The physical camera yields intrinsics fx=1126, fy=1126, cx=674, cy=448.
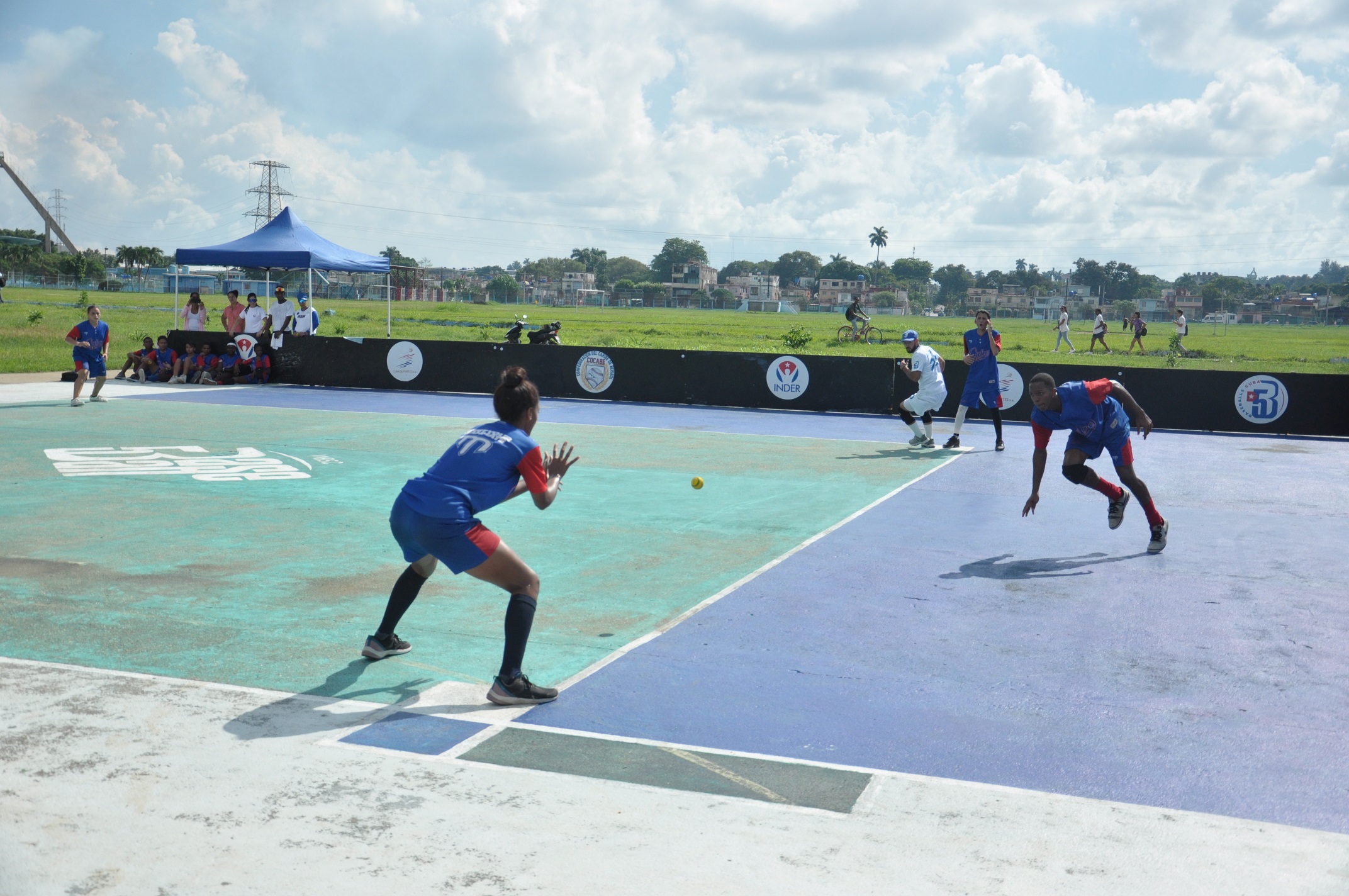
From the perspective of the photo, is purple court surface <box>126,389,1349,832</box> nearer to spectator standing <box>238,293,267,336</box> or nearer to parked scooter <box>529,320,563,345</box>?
parked scooter <box>529,320,563,345</box>

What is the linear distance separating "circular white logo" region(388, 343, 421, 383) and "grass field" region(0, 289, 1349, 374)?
881 cm

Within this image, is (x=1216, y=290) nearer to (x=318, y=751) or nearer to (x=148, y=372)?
(x=148, y=372)

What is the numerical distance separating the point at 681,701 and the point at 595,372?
20099 millimetres

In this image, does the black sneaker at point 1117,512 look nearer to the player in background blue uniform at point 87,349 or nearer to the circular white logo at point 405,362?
the player in background blue uniform at point 87,349

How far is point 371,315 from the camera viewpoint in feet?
251

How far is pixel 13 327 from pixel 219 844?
4580 cm

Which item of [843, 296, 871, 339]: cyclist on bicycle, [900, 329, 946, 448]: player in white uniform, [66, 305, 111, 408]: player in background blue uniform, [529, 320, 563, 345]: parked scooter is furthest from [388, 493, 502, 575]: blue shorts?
[843, 296, 871, 339]: cyclist on bicycle

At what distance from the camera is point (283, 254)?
28.1 metres

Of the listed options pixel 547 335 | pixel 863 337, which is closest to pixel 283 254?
pixel 547 335

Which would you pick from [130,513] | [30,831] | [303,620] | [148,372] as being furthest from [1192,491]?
[148,372]

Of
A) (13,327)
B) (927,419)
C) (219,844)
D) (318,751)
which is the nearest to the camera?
(219,844)

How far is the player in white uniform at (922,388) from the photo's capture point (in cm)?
1755

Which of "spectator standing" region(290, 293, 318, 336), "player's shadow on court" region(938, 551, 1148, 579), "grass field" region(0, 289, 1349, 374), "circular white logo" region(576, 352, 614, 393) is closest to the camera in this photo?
"player's shadow on court" region(938, 551, 1148, 579)

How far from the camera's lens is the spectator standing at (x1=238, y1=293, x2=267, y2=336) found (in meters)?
26.8
